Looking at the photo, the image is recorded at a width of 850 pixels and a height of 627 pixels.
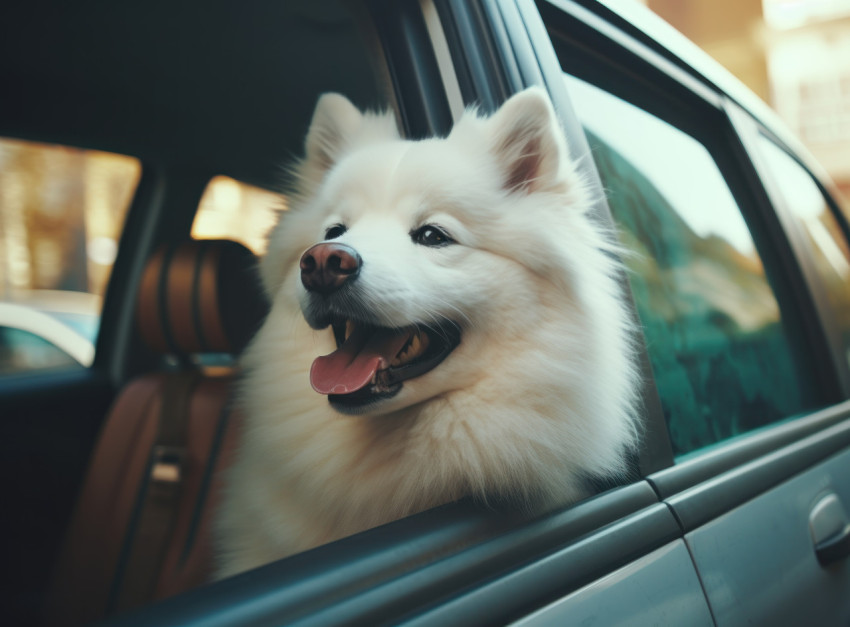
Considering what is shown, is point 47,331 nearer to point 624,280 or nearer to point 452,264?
point 452,264

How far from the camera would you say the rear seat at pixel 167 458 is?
6.45 feet

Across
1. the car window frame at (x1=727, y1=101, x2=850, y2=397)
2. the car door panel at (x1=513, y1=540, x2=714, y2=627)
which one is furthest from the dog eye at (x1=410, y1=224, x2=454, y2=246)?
the car window frame at (x1=727, y1=101, x2=850, y2=397)

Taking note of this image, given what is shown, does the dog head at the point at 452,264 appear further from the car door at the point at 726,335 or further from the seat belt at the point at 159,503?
the seat belt at the point at 159,503

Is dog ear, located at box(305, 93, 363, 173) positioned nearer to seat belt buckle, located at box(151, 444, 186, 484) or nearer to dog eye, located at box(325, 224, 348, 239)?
dog eye, located at box(325, 224, 348, 239)

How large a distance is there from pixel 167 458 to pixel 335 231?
1.03 metres

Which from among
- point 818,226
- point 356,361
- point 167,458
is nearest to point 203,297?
point 167,458

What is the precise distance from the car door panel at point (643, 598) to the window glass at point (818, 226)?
1.72 meters

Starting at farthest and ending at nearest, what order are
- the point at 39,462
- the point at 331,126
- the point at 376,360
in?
the point at 39,462
the point at 331,126
the point at 376,360

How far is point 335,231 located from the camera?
1509mm

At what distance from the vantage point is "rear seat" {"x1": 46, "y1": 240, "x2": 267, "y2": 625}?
197cm

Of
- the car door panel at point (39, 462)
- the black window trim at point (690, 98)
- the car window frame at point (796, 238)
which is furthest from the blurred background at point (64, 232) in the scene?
the car window frame at point (796, 238)

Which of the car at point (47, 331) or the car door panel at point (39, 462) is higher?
the car at point (47, 331)

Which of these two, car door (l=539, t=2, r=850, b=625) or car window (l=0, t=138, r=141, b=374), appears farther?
car window (l=0, t=138, r=141, b=374)

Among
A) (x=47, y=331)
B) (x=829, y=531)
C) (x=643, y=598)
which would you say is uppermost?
(x=47, y=331)
